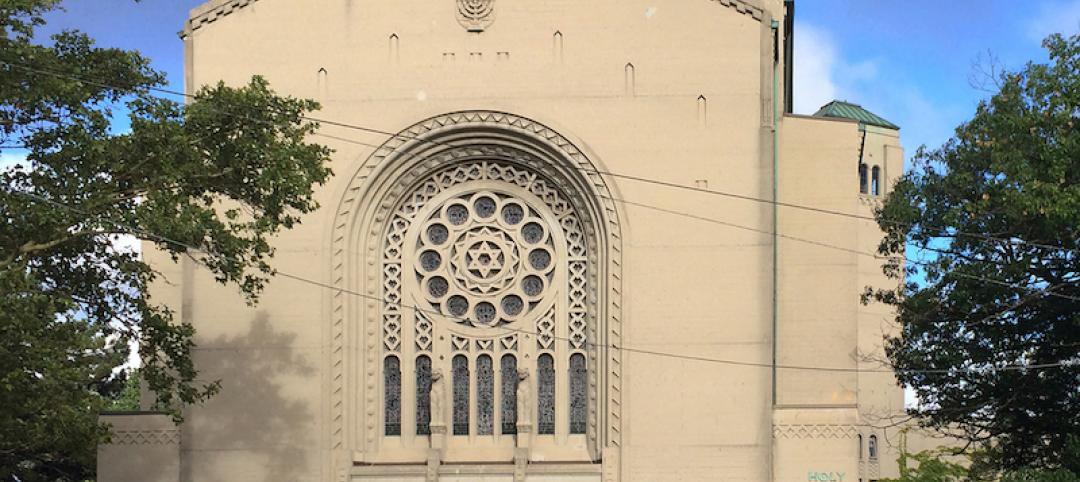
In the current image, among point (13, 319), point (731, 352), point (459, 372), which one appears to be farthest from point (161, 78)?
point (731, 352)

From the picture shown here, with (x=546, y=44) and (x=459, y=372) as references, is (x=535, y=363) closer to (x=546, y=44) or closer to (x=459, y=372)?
(x=459, y=372)

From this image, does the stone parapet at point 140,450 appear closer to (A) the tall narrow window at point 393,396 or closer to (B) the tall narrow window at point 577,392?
(A) the tall narrow window at point 393,396

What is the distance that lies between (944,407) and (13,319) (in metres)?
16.0

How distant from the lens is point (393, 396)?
1066 inches

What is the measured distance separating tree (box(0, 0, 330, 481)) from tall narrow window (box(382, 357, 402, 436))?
7.06m

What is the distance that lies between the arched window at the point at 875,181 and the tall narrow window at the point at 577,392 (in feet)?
100

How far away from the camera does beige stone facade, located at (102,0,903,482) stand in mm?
25953

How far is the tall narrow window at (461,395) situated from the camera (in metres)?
27.1

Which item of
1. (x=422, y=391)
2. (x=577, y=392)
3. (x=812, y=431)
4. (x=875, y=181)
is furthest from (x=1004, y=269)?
(x=875, y=181)

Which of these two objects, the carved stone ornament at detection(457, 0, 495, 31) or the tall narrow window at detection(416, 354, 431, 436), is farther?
the tall narrow window at detection(416, 354, 431, 436)

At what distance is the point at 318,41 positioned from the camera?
27094 mm

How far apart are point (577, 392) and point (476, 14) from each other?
272 inches

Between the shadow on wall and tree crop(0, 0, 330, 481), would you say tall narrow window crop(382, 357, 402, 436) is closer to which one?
the shadow on wall

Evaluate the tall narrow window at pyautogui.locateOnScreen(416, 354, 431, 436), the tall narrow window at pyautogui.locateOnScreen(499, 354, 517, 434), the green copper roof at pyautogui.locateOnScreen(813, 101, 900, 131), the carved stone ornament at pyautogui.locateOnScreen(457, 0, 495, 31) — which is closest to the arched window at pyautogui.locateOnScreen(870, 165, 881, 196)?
the green copper roof at pyautogui.locateOnScreen(813, 101, 900, 131)
